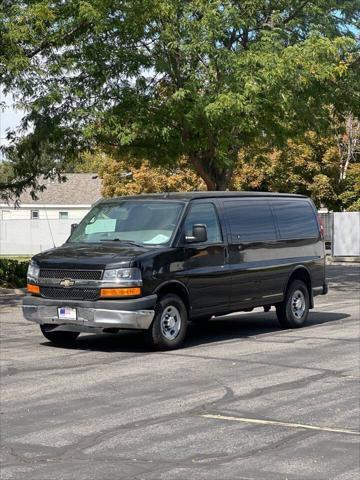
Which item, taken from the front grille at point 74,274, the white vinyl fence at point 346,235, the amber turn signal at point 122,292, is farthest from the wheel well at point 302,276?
the white vinyl fence at point 346,235

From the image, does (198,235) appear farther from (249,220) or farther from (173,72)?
(173,72)

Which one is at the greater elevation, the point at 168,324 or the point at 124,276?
the point at 124,276

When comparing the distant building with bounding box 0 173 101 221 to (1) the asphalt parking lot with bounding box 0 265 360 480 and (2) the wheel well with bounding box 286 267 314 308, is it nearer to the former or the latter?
(2) the wheel well with bounding box 286 267 314 308

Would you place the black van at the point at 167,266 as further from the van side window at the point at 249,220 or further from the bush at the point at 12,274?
the bush at the point at 12,274

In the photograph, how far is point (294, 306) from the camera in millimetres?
14781

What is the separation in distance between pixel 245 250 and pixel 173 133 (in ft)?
31.4

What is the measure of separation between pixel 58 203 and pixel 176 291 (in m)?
53.1

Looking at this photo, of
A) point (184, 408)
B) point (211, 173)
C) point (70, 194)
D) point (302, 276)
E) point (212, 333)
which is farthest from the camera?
point (70, 194)

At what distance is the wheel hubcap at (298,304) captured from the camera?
14.7 meters

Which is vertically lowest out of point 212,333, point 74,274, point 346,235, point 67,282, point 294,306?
point 212,333

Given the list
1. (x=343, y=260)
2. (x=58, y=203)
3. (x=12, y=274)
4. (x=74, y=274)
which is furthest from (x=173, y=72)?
(x=58, y=203)

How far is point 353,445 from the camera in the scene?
7.10 metres

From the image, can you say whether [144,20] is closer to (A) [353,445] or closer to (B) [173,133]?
(B) [173,133]

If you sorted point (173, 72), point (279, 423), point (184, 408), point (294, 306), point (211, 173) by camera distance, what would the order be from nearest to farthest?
point (279, 423)
point (184, 408)
point (294, 306)
point (173, 72)
point (211, 173)
